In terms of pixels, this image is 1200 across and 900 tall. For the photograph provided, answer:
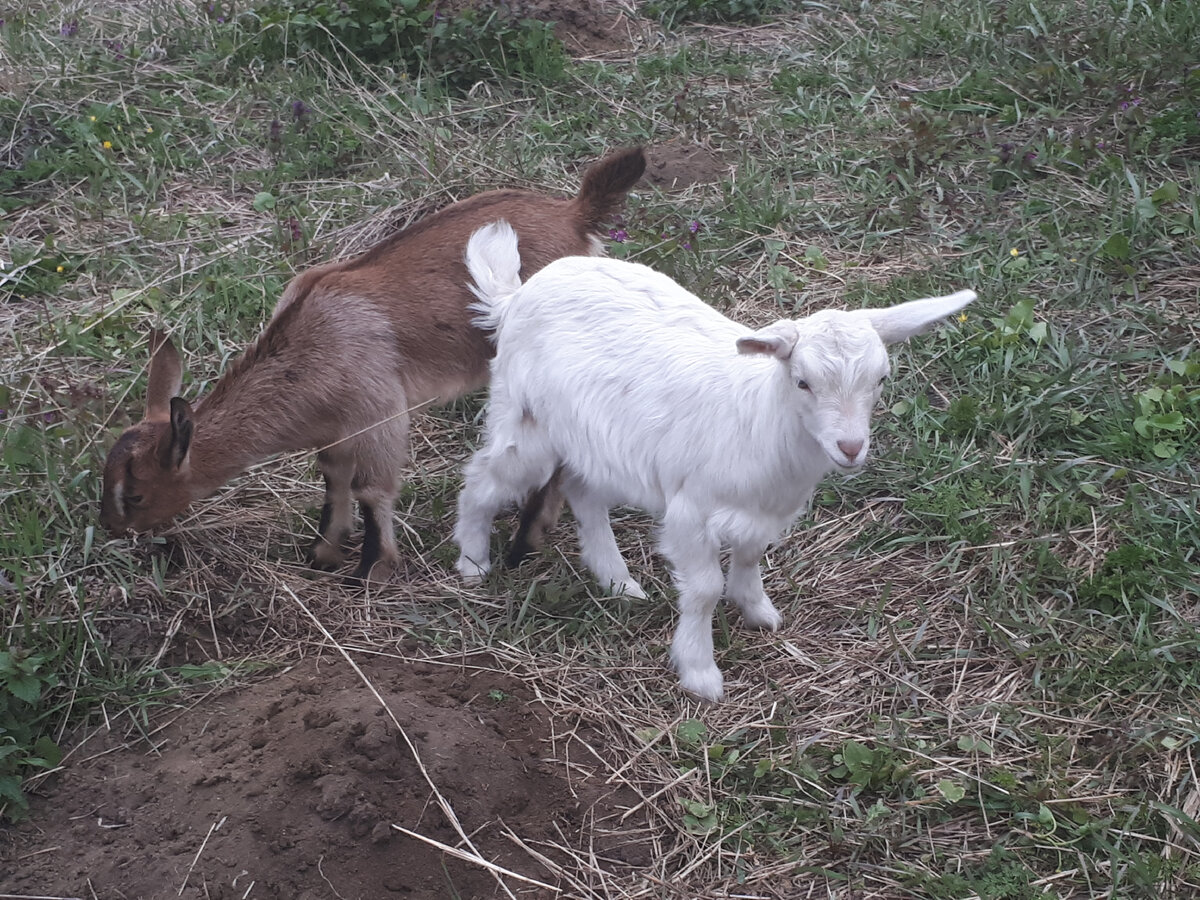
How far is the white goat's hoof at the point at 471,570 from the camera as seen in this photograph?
13.6 feet

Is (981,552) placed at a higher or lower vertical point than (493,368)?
lower

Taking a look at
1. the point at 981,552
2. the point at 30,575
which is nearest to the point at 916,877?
the point at 981,552

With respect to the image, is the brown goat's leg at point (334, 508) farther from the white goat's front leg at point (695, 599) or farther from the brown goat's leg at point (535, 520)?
the white goat's front leg at point (695, 599)

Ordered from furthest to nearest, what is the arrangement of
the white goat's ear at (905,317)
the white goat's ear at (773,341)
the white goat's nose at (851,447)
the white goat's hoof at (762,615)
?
1. the white goat's hoof at (762,615)
2. the white goat's ear at (905,317)
3. the white goat's ear at (773,341)
4. the white goat's nose at (851,447)

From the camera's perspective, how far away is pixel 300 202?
5941 millimetres

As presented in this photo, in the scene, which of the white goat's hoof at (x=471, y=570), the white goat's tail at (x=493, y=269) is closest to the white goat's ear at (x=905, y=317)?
the white goat's tail at (x=493, y=269)

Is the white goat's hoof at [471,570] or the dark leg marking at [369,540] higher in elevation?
the dark leg marking at [369,540]

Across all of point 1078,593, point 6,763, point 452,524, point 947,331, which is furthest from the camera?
point 947,331

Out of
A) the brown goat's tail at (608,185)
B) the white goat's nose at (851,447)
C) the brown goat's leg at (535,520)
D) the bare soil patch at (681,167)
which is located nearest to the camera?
the white goat's nose at (851,447)

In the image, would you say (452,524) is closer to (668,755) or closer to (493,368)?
(493,368)

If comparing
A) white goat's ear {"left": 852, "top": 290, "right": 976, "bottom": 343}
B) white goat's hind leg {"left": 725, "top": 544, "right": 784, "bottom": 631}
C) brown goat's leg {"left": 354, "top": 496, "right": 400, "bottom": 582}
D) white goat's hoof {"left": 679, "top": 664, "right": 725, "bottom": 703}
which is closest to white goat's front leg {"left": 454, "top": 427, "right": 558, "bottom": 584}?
brown goat's leg {"left": 354, "top": 496, "right": 400, "bottom": 582}

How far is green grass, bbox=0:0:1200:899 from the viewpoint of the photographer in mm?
3289

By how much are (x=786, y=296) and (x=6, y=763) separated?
3.58m

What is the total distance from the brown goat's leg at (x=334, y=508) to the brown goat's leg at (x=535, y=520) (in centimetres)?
61
